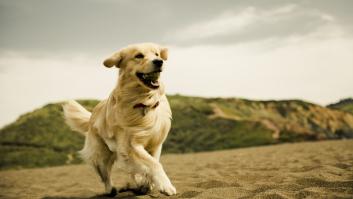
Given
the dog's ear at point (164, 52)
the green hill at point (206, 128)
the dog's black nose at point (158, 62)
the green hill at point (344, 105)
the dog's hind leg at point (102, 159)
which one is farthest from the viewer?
the green hill at point (344, 105)

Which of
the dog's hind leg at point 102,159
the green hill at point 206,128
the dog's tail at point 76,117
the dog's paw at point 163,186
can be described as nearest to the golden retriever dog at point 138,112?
the dog's paw at point 163,186

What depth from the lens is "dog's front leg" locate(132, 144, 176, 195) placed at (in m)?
4.29

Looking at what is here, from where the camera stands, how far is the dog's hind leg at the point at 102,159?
5496 millimetres

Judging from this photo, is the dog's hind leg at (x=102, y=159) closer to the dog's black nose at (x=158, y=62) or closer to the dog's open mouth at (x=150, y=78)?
the dog's open mouth at (x=150, y=78)

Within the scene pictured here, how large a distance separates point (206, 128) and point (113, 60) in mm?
12382

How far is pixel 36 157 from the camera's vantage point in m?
14.8

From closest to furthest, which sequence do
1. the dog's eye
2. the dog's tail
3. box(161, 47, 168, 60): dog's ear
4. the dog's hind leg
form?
the dog's eye → box(161, 47, 168, 60): dog's ear → the dog's hind leg → the dog's tail

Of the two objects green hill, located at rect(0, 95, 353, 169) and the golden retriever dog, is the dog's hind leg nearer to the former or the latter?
the golden retriever dog

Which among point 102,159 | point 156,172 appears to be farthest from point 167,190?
point 102,159

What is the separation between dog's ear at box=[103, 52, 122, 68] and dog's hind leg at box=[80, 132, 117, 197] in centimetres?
107

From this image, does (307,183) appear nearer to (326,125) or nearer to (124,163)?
(124,163)

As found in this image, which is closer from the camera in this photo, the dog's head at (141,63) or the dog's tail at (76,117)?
the dog's head at (141,63)

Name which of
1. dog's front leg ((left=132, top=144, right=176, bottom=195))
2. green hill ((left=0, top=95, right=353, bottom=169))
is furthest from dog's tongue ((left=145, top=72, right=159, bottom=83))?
green hill ((left=0, top=95, right=353, bottom=169))

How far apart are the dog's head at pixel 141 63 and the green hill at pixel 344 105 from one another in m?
17.3
